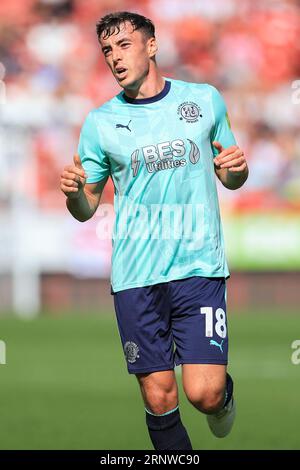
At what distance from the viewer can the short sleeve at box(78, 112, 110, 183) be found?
5551 mm

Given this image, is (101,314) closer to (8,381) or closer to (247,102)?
(247,102)

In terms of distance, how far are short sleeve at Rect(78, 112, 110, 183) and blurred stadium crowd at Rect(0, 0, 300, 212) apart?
36.7ft

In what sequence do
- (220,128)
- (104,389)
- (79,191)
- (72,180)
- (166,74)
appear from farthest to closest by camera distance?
(166,74)
(104,389)
(220,128)
(79,191)
(72,180)

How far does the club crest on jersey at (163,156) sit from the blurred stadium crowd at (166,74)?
11.3 meters

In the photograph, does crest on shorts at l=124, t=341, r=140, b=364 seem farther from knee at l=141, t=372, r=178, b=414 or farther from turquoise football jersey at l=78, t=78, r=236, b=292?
turquoise football jersey at l=78, t=78, r=236, b=292

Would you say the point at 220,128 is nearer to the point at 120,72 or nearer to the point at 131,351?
the point at 120,72

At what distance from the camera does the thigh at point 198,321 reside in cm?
540

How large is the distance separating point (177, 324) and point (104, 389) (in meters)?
4.50

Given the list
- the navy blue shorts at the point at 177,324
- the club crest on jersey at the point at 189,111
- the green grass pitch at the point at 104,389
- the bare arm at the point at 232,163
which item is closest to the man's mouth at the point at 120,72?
the club crest on jersey at the point at 189,111

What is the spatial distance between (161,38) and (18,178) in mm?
3325

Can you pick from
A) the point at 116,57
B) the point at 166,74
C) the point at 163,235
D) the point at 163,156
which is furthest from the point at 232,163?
the point at 166,74

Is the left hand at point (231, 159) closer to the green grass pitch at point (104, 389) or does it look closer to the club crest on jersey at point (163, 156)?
the club crest on jersey at point (163, 156)

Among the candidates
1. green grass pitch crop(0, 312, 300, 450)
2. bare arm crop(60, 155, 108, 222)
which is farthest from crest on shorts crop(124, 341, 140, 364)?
green grass pitch crop(0, 312, 300, 450)

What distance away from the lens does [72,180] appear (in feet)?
16.9
